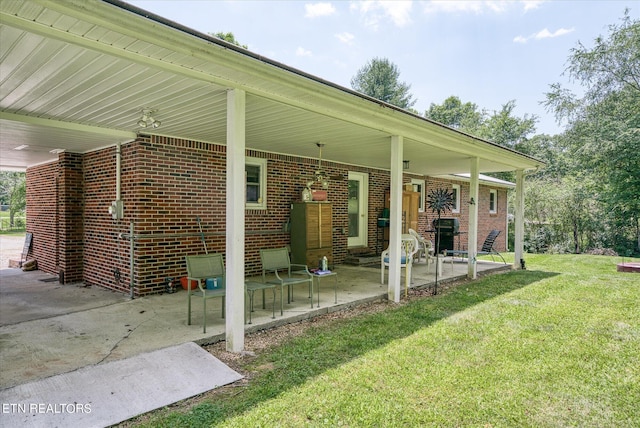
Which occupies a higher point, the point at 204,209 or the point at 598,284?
the point at 204,209

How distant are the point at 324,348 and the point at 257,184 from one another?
4519mm

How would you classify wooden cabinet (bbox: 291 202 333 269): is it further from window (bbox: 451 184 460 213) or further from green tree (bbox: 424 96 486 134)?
green tree (bbox: 424 96 486 134)

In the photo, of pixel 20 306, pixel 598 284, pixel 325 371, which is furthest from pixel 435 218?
pixel 20 306

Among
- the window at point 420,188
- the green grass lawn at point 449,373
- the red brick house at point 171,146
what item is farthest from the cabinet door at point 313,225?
the window at point 420,188

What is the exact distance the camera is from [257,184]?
7.65 metres

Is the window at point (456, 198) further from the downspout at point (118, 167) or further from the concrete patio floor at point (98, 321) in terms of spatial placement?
the downspout at point (118, 167)

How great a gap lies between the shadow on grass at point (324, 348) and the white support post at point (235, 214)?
A: 1.41 feet

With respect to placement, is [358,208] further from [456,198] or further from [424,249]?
[456,198]

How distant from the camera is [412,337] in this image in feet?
13.9

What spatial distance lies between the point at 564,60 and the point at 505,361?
750 inches

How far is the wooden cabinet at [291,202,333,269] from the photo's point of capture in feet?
24.9

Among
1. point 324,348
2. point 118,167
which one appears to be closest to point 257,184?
point 118,167

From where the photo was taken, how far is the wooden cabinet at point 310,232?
7590mm

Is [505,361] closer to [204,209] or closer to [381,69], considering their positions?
[204,209]
